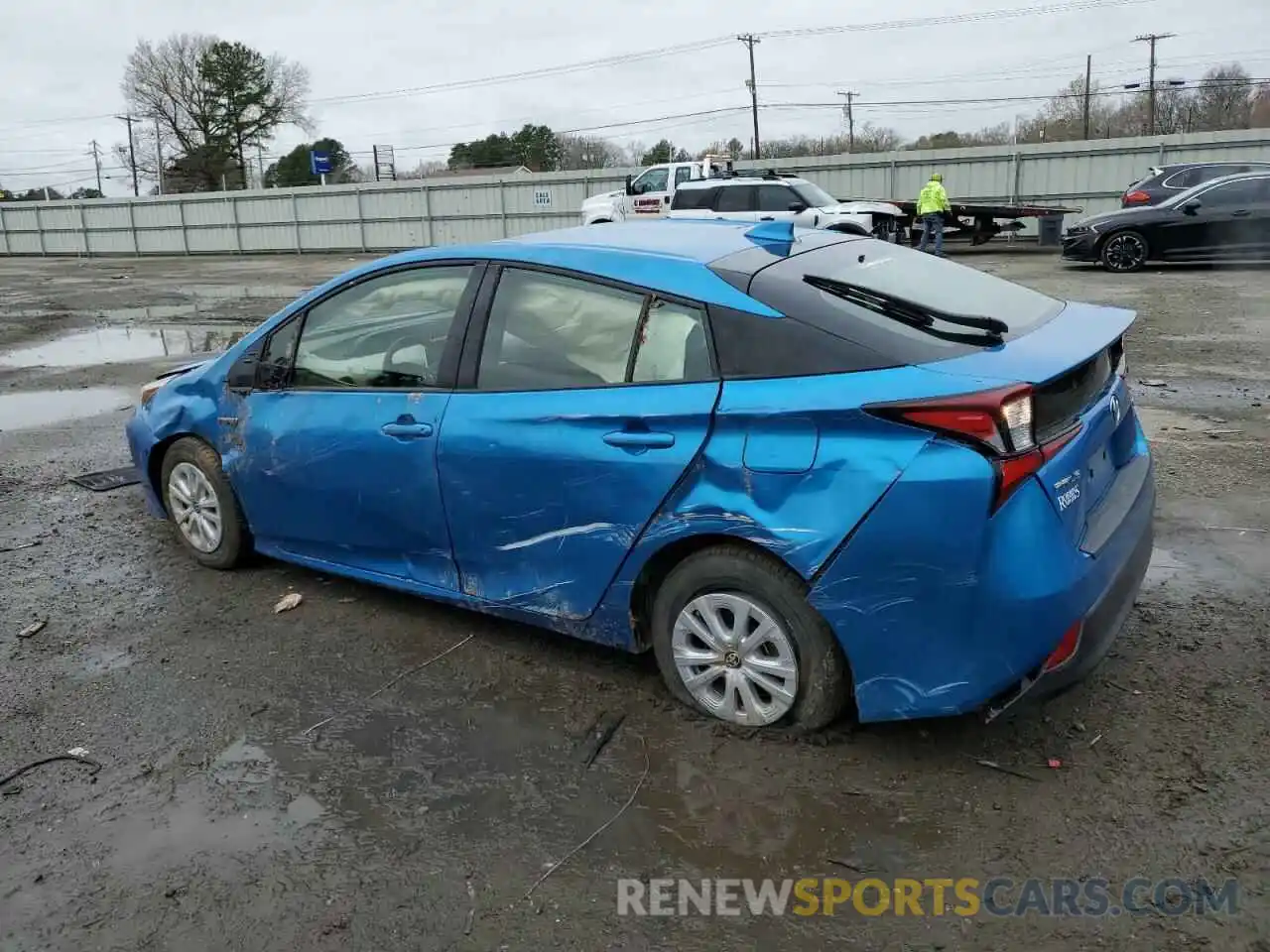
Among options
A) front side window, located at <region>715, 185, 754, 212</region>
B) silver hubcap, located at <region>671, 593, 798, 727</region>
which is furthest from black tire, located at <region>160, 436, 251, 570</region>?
front side window, located at <region>715, 185, 754, 212</region>

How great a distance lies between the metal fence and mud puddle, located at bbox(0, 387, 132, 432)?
22142 millimetres

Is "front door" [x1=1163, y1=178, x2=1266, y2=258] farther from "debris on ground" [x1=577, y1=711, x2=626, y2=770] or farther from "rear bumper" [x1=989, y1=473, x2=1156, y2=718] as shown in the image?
"debris on ground" [x1=577, y1=711, x2=626, y2=770]

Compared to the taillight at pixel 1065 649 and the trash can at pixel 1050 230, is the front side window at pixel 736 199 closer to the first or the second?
the trash can at pixel 1050 230

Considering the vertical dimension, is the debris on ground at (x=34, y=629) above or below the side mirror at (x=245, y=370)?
below

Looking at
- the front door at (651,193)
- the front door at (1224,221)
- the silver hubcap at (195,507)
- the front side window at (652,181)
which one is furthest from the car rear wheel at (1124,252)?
the silver hubcap at (195,507)

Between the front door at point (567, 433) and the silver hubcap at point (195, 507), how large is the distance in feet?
5.42

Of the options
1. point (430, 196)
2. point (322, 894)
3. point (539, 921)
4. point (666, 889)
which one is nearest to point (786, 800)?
point (666, 889)

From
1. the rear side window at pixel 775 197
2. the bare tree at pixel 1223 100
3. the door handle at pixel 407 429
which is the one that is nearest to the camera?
the door handle at pixel 407 429

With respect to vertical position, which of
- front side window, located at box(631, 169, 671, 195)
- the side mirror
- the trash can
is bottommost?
the side mirror

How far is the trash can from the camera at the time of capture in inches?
927

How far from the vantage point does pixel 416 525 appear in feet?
12.8

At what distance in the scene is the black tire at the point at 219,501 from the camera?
4.70 meters

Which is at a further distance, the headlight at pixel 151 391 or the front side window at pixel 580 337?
the headlight at pixel 151 391

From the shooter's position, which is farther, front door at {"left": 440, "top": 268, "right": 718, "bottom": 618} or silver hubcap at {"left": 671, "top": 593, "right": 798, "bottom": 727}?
front door at {"left": 440, "top": 268, "right": 718, "bottom": 618}
